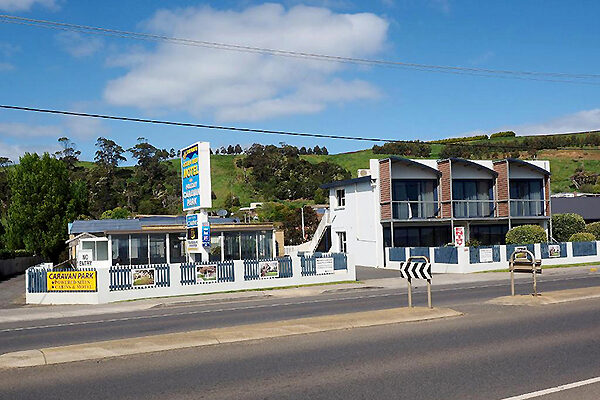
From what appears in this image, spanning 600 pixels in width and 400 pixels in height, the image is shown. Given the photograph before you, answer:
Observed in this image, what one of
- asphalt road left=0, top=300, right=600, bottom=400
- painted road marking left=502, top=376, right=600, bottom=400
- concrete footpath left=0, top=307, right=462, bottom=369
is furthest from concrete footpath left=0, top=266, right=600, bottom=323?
painted road marking left=502, top=376, right=600, bottom=400

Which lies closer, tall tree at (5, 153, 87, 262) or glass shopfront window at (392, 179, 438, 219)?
glass shopfront window at (392, 179, 438, 219)

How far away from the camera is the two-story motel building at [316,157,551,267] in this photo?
1746 inches

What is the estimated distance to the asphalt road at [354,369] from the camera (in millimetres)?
8742

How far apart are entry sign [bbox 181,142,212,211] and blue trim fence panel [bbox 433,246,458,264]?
49.1ft

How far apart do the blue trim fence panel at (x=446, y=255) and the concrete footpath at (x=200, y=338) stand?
21473mm

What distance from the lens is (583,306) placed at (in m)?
16.9

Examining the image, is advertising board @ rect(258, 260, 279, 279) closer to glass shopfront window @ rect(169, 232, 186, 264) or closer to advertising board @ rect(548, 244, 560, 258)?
glass shopfront window @ rect(169, 232, 186, 264)

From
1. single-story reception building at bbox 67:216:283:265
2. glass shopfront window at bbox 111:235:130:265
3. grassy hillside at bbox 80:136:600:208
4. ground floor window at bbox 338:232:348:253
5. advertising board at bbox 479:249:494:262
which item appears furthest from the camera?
grassy hillside at bbox 80:136:600:208

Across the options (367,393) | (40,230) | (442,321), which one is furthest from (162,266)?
(40,230)

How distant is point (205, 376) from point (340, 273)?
907 inches

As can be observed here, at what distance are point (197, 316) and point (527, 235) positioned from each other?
28.2m

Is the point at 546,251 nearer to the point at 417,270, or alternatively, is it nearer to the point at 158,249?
the point at 158,249

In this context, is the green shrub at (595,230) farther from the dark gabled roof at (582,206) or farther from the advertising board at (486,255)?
the advertising board at (486,255)

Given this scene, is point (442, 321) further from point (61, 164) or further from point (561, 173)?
point (561, 173)
